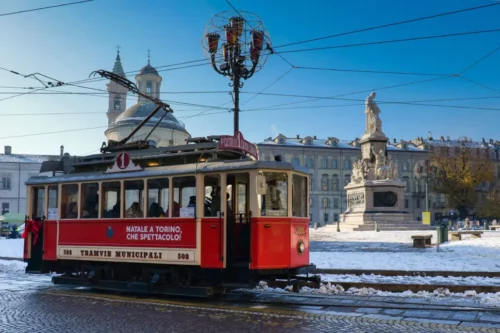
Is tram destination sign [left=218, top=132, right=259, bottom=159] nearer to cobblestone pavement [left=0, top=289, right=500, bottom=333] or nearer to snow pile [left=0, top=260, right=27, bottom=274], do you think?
cobblestone pavement [left=0, top=289, right=500, bottom=333]

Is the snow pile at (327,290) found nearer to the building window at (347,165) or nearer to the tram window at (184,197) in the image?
the tram window at (184,197)

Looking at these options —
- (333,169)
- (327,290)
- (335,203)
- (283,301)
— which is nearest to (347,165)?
(333,169)

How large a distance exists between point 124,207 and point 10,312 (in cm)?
312

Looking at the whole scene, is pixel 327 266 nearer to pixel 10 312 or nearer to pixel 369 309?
pixel 369 309

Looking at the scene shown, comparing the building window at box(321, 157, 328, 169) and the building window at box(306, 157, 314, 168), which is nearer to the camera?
the building window at box(306, 157, 314, 168)

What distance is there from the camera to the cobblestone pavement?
765 centimetres

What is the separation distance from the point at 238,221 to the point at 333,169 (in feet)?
252

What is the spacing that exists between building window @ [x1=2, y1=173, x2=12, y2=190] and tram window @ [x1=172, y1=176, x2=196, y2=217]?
77.5 metres

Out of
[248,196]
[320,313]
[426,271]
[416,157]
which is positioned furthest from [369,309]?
[416,157]

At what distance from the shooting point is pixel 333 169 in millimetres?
85938

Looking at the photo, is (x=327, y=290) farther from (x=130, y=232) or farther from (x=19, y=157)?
(x=19, y=157)

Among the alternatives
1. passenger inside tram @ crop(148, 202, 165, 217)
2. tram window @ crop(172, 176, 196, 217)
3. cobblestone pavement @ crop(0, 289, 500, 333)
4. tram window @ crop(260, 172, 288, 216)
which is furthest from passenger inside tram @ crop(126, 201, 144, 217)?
tram window @ crop(260, 172, 288, 216)

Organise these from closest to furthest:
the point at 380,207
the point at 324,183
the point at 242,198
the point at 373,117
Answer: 1. the point at 242,198
2. the point at 380,207
3. the point at 373,117
4. the point at 324,183

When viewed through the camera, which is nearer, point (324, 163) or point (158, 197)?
point (158, 197)
